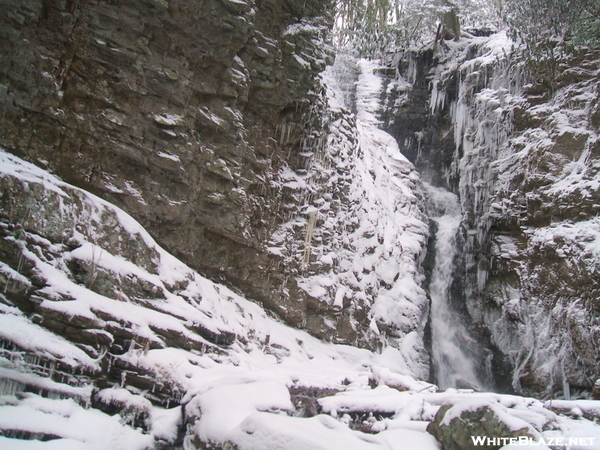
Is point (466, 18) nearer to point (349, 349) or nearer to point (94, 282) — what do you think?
point (349, 349)

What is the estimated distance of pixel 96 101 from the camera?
1031 centimetres

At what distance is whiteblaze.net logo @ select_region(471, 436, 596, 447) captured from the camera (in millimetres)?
4871

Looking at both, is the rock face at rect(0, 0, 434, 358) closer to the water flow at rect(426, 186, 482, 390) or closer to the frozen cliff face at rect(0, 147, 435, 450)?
the frozen cliff face at rect(0, 147, 435, 450)

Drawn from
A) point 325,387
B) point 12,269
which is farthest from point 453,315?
point 12,269

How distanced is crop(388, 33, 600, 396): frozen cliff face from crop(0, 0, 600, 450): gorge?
0.08m

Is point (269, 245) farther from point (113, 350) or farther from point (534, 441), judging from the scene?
point (534, 441)

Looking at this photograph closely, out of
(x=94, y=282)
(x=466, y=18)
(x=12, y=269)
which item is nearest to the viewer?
(x=12, y=269)

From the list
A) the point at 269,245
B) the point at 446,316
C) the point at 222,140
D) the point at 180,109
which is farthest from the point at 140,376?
the point at 446,316

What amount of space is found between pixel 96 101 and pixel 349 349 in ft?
34.0

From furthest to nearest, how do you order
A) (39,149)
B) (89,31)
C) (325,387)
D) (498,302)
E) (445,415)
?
1. (498,302)
2. (89,31)
3. (39,149)
4. (325,387)
5. (445,415)

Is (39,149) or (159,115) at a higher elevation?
(159,115)

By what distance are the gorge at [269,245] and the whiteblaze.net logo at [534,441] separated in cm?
8

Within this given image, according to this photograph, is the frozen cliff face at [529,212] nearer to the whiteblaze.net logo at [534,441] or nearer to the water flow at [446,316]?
the water flow at [446,316]

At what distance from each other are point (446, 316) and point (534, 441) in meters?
14.3
